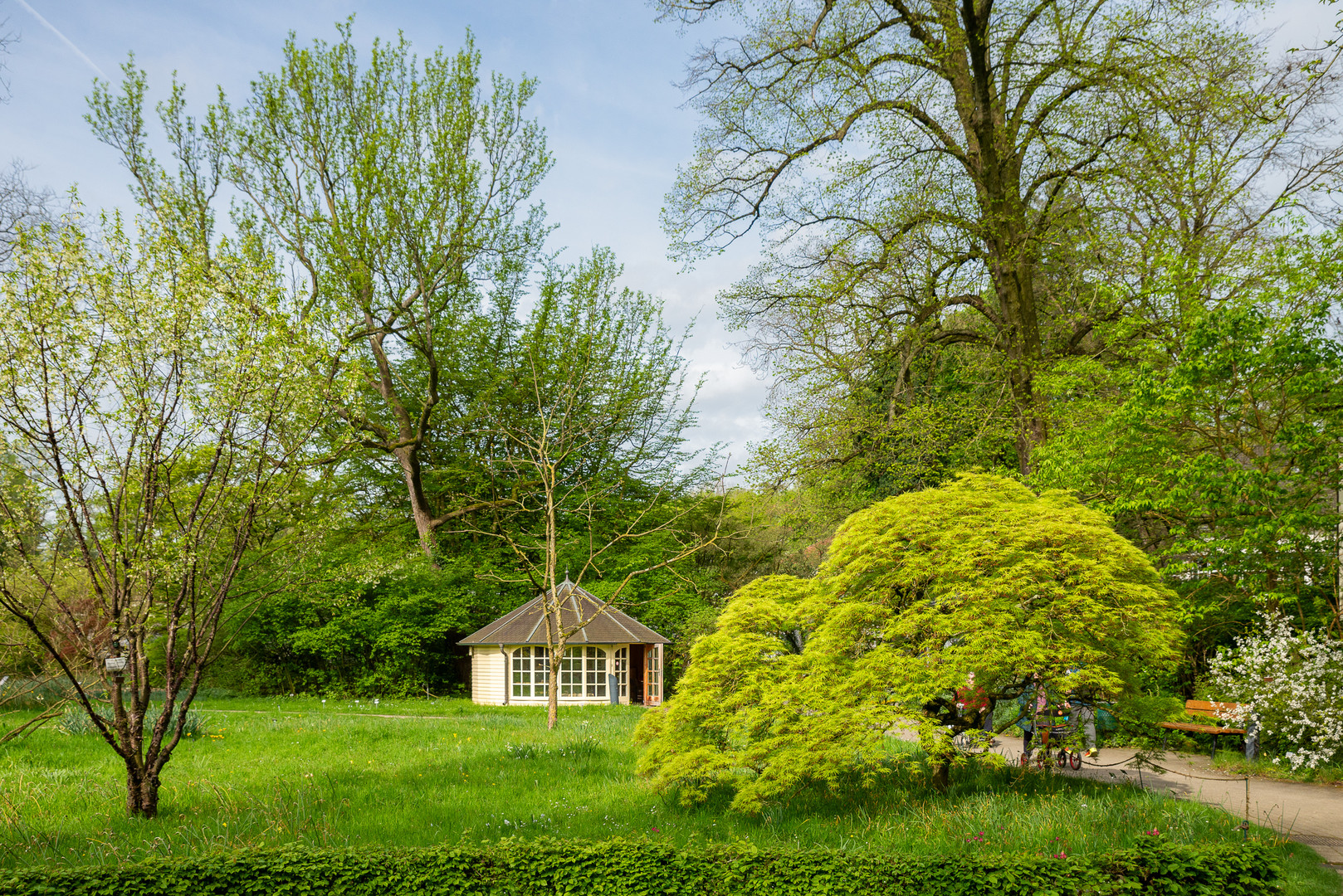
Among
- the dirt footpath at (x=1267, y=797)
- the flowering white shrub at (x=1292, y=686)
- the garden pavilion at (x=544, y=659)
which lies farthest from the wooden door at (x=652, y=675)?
the flowering white shrub at (x=1292, y=686)

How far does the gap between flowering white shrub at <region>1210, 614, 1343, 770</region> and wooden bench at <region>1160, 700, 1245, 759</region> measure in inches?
4.8

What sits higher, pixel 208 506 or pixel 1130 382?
pixel 1130 382

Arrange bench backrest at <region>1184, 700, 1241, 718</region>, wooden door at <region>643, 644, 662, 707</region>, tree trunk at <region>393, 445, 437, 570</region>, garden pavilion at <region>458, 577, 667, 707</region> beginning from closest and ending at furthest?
bench backrest at <region>1184, 700, 1241, 718</region> → garden pavilion at <region>458, 577, 667, 707</region> → wooden door at <region>643, 644, 662, 707</region> → tree trunk at <region>393, 445, 437, 570</region>

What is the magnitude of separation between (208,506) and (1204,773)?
12677mm

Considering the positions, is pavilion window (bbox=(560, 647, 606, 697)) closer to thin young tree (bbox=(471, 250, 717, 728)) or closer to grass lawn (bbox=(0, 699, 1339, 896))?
thin young tree (bbox=(471, 250, 717, 728))

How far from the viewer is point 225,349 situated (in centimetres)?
738

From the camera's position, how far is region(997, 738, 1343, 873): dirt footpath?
25.2 ft

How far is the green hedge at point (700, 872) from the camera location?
550cm

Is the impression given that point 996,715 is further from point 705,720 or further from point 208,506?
point 208,506

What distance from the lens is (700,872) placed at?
222 inches

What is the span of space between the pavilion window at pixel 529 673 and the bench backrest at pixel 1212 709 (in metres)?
14.6

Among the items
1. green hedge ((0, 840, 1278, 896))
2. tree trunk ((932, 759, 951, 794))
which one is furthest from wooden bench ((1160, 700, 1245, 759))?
green hedge ((0, 840, 1278, 896))

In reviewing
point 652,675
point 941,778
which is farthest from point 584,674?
point 941,778

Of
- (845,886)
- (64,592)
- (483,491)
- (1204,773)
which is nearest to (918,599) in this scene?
(845,886)
